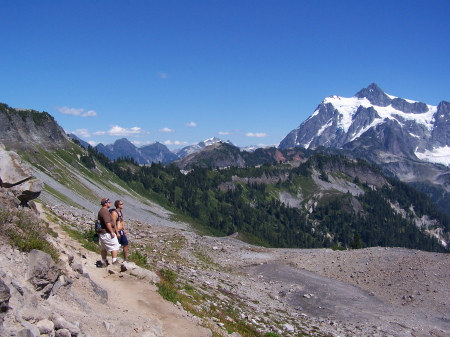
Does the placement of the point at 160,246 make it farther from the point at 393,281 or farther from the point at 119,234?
the point at 393,281

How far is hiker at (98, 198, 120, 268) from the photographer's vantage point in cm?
1856

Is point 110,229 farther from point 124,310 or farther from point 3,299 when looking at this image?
point 3,299

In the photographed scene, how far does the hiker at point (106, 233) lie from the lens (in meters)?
18.6

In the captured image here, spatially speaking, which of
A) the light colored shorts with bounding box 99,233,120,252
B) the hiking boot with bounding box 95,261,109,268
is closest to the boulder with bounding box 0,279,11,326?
the light colored shorts with bounding box 99,233,120,252

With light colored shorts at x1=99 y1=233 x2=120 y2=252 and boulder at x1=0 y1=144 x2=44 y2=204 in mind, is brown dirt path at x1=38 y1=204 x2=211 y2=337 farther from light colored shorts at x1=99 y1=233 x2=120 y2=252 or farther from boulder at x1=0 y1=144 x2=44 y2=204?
boulder at x1=0 y1=144 x2=44 y2=204

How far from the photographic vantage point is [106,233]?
1884 cm

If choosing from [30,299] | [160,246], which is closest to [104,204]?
[30,299]

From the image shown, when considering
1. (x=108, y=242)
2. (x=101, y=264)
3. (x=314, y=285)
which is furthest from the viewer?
(x=314, y=285)

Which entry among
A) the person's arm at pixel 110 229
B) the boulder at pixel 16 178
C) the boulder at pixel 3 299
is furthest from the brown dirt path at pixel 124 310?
the boulder at pixel 16 178

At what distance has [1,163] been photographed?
17.8m

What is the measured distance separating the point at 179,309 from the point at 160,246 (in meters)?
28.5

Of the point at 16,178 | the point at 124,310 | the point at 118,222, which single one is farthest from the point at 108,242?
the point at 16,178

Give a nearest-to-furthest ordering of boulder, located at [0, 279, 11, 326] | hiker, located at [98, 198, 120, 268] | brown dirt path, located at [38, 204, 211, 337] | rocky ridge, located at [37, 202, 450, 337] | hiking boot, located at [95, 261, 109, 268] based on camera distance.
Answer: boulder, located at [0, 279, 11, 326] → brown dirt path, located at [38, 204, 211, 337] → hiker, located at [98, 198, 120, 268] → hiking boot, located at [95, 261, 109, 268] → rocky ridge, located at [37, 202, 450, 337]

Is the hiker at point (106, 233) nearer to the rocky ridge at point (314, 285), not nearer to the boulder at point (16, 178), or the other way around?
the boulder at point (16, 178)
